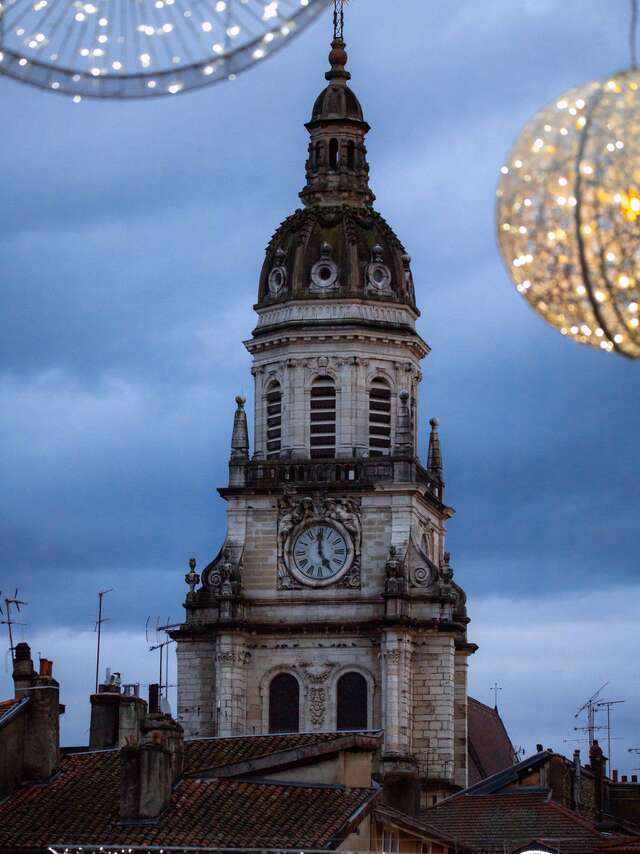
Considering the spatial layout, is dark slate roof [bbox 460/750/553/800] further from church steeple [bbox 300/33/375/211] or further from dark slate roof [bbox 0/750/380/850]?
church steeple [bbox 300/33/375/211]

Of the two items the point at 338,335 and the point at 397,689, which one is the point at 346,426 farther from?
the point at 397,689

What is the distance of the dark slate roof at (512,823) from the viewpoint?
184 ft

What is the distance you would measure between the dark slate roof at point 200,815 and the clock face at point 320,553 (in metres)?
30.7

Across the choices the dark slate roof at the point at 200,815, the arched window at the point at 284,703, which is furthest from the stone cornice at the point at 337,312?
the dark slate roof at the point at 200,815

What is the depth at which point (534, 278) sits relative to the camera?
2194cm

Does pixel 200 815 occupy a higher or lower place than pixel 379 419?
lower

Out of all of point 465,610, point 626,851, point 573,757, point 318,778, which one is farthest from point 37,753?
point 465,610

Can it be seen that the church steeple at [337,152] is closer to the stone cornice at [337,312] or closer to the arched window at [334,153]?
the arched window at [334,153]

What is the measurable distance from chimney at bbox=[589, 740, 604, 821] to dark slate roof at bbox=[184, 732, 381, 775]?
2528cm

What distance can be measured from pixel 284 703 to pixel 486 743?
14629mm

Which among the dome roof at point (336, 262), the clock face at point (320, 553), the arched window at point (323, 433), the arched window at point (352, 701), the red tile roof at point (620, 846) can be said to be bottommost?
the red tile roof at point (620, 846)

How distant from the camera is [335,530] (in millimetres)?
81438

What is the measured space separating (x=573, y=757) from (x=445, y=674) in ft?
19.3

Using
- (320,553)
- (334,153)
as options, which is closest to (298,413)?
(320,553)
